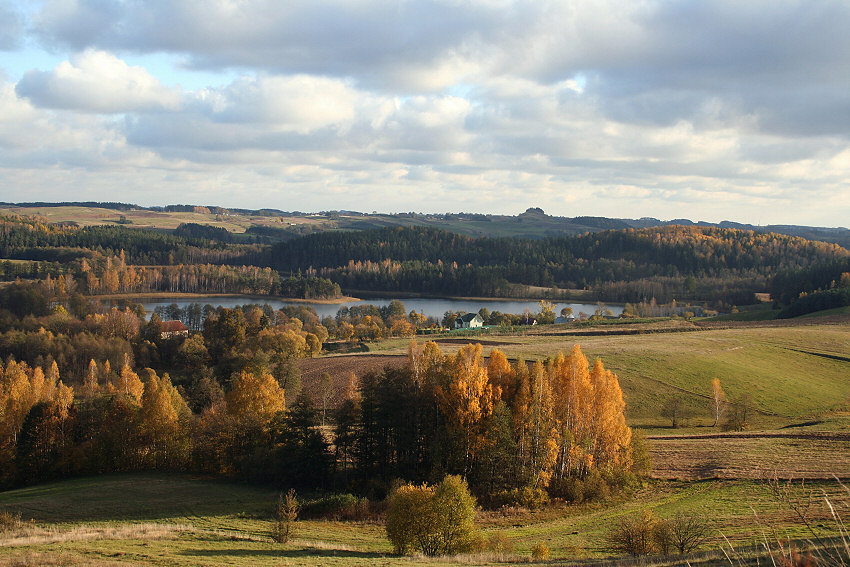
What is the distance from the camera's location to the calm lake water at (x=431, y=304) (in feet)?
488

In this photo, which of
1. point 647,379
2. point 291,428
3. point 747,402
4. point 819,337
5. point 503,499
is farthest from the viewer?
point 819,337

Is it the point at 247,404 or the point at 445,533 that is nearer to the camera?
the point at 445,533

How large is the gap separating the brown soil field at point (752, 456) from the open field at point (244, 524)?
1345 millimetres

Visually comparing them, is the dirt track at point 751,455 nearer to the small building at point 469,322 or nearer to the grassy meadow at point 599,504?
the grassy meadow at point 599,504

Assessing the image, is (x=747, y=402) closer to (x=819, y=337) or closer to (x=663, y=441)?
(x=663, y=441)

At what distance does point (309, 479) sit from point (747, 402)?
3323cm

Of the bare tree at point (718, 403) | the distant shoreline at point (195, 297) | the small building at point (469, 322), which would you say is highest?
the bare tree at point (718, 403)

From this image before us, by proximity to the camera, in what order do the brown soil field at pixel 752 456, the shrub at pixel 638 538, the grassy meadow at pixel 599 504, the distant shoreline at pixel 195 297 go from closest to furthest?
1. the grassy meadow at pixel 599 504
2. the shrub at pixel 638 538
3. the brown soil field at pixel 752 456
4. the distant shoreline at pixel 195 297

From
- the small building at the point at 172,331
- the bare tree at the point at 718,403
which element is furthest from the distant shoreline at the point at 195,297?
the bare tree at the point at 718,403

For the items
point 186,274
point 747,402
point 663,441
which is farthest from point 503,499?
point 186,274

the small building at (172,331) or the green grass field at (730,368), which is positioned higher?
the green grass field at (730,368)

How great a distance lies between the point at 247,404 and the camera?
129 feet

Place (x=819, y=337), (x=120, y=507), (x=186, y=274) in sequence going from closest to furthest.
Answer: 1. (x=120, y=507)
2. (x=819, y=337)
3. (x=186, y=274)

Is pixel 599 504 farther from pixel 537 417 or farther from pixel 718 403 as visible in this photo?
pixel 718 403
